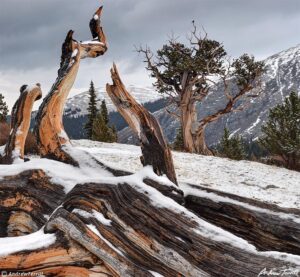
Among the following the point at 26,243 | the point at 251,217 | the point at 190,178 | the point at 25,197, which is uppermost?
the point at 25,197

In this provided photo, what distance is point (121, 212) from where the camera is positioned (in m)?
5.46

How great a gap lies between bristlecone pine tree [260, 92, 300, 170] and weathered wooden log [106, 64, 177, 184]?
22.1 m

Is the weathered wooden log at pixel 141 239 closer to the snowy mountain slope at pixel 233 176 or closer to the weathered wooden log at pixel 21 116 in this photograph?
the weathered wooden log at pixel 21 116

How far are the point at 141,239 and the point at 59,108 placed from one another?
417cm

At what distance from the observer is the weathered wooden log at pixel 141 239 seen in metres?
4.69

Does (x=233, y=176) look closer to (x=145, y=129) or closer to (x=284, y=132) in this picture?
(x=284, y=132)

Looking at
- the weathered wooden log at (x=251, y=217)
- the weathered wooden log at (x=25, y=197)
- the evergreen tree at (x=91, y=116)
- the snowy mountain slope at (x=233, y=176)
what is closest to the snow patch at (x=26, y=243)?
the weathered wooden log at (x=25, y=197)

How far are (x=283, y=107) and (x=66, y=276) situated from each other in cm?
2557

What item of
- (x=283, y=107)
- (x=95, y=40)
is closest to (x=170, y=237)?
(x=95, y=40)

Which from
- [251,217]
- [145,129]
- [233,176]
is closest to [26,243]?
[145,129]

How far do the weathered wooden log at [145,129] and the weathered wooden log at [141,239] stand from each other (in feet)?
1.90

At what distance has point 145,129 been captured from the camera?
6.56 m

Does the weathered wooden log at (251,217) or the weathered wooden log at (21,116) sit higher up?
the weathered wooden log at (21,116)

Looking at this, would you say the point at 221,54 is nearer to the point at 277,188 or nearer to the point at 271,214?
the point at 277,188
